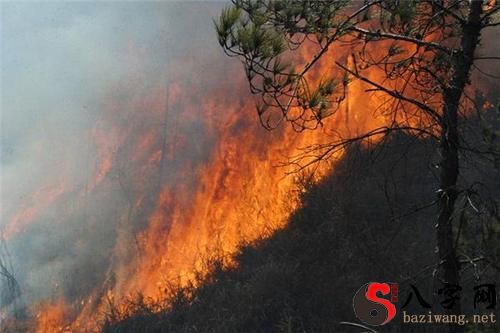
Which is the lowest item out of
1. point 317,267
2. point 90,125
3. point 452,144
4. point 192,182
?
point 317,267

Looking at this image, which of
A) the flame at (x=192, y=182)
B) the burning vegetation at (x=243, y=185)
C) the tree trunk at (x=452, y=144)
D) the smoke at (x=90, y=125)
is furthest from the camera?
the smoke at (x=90, y=125)

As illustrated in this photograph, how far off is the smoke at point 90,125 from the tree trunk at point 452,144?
27.0ft

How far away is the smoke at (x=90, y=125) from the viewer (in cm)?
1312

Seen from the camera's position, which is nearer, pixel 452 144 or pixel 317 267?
pixel 452 144

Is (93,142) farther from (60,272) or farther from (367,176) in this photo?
(367,176)

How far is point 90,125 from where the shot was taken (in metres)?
15.5

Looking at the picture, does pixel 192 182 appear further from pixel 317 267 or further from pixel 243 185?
pixel 317 267

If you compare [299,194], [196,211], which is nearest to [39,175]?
[196,211]

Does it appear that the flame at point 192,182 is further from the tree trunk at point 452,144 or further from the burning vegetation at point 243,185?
the tree trunk at point 452,144

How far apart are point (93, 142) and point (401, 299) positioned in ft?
34.3

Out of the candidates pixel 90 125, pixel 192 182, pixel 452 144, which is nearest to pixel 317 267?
pixel 192 182

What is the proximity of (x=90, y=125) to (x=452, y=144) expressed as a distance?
12824mm

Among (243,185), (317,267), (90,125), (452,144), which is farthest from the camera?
(90,125)

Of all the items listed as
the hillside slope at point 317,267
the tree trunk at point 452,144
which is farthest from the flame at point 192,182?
the tree trunk at point 452,144
